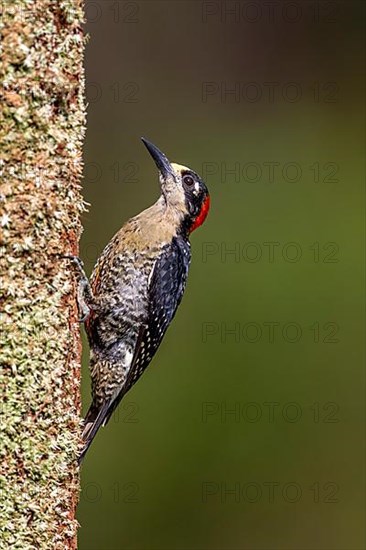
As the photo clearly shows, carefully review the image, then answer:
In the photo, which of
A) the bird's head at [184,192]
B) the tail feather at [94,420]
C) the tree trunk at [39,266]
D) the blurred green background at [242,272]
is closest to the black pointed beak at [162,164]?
the bird's head at [184,192]

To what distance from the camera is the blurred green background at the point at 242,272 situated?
724 centimetres

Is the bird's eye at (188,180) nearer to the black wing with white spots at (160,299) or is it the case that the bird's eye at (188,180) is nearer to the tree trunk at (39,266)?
the black wing with white spots at (160,299)

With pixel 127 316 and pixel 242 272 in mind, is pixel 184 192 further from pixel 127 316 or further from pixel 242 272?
pixel 242 272

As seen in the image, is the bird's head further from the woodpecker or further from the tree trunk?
the tree trunk

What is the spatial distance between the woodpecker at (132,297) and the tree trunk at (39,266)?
3.27 feet

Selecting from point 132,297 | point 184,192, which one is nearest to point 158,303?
point 132,297

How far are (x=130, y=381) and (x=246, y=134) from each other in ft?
17.0

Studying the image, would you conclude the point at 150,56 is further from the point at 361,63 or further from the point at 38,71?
the point at 38,71

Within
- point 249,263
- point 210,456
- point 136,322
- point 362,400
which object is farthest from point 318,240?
point 136,322

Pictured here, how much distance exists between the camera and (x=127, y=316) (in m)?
4.04

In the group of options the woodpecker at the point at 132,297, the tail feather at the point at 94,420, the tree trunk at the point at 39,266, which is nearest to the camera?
the tree trunk at the point at 39,266

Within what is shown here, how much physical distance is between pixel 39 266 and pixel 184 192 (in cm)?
174

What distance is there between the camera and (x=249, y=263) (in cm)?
789

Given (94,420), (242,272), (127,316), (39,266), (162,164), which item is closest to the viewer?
(39,266)
